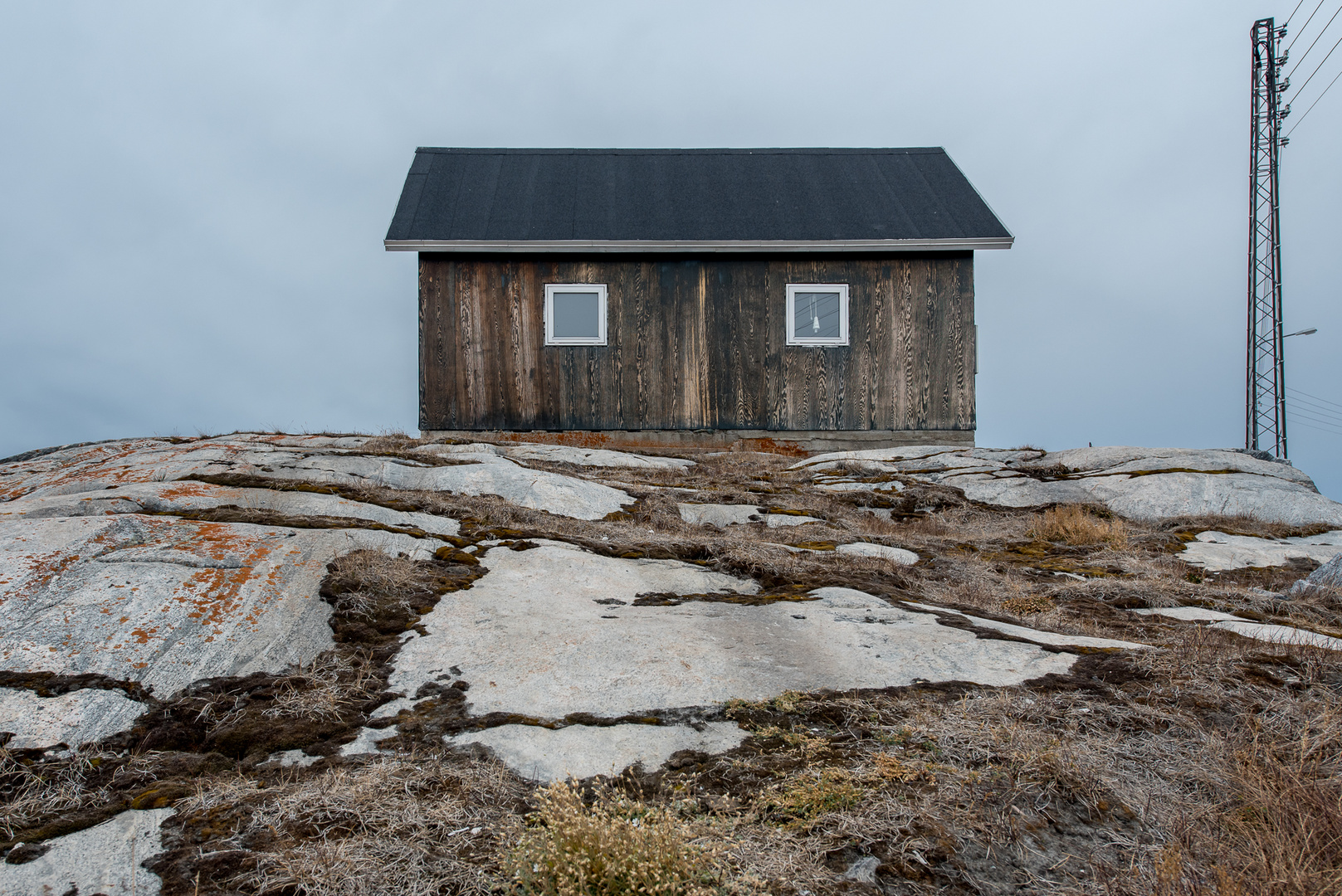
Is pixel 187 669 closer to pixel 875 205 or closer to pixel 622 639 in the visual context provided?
pixel 622 639

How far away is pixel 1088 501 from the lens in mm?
9109

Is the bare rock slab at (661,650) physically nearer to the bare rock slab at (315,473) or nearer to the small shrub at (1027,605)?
the small shrub at (1027,605)

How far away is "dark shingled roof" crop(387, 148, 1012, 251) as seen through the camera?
13594 mm

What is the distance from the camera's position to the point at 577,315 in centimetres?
1384

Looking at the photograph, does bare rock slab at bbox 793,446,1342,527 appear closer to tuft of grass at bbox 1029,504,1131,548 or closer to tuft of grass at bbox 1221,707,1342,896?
tuft of grass at bbox 1029,504,1131,548

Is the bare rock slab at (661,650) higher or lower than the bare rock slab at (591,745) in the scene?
higher

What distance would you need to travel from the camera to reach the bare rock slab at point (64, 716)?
2736 millimetres

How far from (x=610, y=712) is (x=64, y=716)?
2.01 meters

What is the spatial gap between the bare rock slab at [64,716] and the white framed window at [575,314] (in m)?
11.1

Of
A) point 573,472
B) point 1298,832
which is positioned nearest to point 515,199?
point 573,472

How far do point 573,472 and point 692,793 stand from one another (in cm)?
636

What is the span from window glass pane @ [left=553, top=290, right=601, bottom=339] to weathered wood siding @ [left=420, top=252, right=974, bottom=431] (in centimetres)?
26

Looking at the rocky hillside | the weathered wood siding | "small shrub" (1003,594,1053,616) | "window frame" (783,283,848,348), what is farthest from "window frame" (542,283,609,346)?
"small shrub" (1003,594,1053,616)

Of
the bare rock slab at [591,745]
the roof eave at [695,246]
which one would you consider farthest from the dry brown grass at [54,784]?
the roof eave at [695,246]
